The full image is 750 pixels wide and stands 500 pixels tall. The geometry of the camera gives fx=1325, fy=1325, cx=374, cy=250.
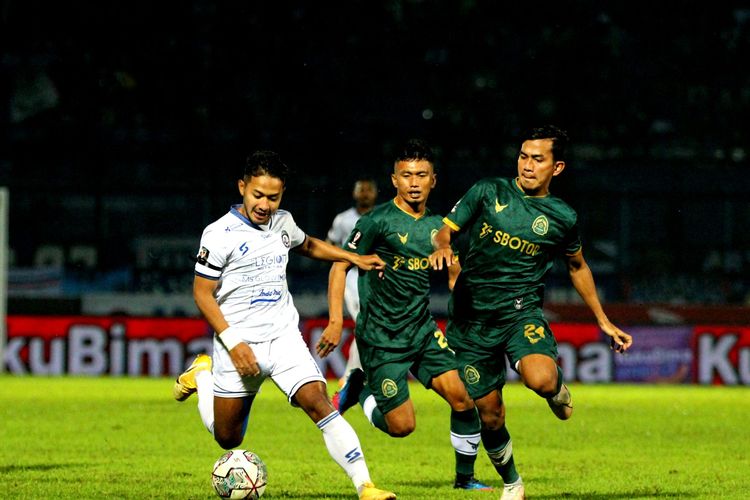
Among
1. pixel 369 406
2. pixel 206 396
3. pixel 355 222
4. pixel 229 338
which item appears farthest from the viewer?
pixel 355 222

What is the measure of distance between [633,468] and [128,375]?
1042 cm

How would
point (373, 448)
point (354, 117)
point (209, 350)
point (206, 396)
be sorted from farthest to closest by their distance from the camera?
point (354, 117) → point (209, 350) → point (373, 448) → point (206, 396)

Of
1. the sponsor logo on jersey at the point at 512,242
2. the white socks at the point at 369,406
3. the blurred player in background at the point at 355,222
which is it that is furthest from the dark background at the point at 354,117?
the sponsor logo on jersey at the point at 512,242

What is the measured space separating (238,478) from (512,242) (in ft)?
6.49

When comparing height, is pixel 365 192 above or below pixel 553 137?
below

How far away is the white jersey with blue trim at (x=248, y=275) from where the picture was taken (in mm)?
6785

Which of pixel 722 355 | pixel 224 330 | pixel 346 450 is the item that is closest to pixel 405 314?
pixel 346 450

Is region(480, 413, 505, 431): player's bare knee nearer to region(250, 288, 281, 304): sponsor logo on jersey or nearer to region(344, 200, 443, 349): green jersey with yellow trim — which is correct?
region(344, 200, 443, 349): green jersey with yellow trim

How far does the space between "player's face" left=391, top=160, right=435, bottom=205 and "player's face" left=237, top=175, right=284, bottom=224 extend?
43.4 inches

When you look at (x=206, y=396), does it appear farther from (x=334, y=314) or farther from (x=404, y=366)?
(x=404, y=366)

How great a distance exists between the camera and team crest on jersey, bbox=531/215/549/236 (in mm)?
7359

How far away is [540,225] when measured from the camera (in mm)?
7371

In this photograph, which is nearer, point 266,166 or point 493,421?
point 266,166

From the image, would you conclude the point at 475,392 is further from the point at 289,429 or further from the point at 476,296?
the point at 289,429
